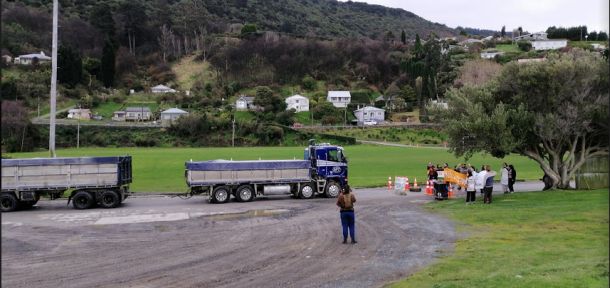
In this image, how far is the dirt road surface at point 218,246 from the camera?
41.5 ft

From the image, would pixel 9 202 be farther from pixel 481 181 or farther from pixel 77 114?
pixel 77 114

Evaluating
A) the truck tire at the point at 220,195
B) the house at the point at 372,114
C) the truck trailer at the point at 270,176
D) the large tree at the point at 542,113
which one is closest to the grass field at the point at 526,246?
the large tree at the point at 542,113

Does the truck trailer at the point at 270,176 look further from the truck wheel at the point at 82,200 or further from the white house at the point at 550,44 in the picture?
the white house at the point at 550,44

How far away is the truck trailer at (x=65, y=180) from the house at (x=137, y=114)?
280 feet

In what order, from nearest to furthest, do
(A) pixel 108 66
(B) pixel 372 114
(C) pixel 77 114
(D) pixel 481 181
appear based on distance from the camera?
(D) pixel 481 181 → (C) pixel 77 114 → (B) pixel 372 114 → (A) pixel 108 66

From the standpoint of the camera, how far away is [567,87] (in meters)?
27.1

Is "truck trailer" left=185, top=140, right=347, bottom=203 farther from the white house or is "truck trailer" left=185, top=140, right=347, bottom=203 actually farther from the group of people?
the white house

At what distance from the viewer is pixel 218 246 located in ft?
54.6

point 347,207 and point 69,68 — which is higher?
point 69,68

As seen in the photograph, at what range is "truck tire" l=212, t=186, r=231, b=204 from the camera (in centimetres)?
2878

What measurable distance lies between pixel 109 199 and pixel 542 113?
23.7 meters

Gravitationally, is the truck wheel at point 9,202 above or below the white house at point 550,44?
below

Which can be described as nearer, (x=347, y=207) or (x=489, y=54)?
(x=347, y=207)

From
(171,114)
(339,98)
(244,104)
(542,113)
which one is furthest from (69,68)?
(542,113)
